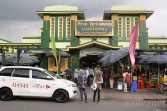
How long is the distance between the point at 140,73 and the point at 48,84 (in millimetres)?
13605

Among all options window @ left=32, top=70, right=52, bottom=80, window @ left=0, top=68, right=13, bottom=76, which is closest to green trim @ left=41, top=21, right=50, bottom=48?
window @ left=0, top=68, right=13, bottom=76

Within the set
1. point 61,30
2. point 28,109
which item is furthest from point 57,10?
point 28,109

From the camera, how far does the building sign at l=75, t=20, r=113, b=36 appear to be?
33688 millimetres

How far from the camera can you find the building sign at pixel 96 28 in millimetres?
33688

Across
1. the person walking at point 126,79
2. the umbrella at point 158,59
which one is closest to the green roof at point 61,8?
the umbrella at point 158,59

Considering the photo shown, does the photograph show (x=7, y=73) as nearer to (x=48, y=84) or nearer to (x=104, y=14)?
(x=48, y=84)

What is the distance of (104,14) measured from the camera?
3500cm

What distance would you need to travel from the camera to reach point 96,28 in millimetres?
33719

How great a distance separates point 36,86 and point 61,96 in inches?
51.3

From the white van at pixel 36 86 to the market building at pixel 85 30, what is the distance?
1688 centimetres

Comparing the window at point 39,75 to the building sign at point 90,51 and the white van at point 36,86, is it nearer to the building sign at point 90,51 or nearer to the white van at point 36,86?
the white van at point 36,86

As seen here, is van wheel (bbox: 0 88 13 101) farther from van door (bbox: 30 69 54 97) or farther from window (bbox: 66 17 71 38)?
window (bbox: 66 17 71 38)

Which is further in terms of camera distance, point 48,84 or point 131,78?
point 131,78

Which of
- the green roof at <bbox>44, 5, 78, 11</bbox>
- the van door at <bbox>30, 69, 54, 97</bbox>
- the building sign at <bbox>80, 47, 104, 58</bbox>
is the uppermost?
the green roof at <bbox>44, 5, 78, 11</bbox>
